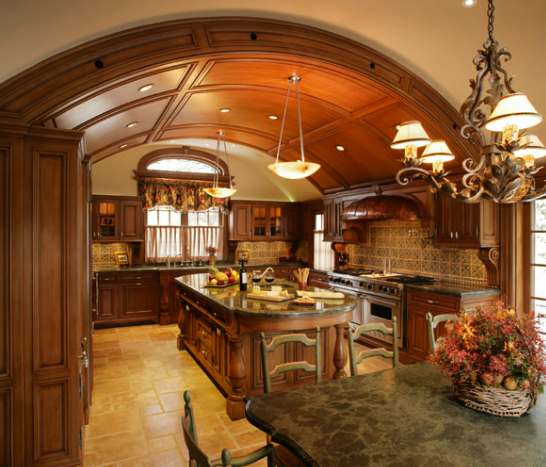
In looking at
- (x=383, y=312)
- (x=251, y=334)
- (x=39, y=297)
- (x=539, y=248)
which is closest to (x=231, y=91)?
(x=251, y=334)

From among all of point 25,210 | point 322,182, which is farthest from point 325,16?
point 322,182

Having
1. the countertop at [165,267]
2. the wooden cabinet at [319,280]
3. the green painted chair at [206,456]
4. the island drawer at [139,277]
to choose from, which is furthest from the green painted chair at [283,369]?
the island drawer at [139,277]

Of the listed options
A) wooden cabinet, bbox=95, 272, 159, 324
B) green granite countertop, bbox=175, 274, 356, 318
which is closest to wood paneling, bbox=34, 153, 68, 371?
green granite countertop, bbox=175, 274, 356, 318

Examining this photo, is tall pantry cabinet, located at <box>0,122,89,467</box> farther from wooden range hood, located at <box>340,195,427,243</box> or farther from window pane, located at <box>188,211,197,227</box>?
window pane, located at <box>188,211,197,227</box>

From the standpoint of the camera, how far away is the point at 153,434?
135 inches

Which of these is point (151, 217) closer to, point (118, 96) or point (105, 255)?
point (105, 255)

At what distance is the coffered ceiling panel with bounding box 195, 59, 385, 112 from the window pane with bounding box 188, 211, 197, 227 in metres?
4.80

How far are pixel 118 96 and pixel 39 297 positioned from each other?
1863mm

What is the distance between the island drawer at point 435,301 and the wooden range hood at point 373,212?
115cm

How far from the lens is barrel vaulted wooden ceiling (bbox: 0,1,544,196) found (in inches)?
113

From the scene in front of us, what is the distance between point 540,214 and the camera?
4645mm

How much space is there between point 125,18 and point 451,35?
272 centimetres

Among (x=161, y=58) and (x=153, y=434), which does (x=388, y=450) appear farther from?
(x=161, y=58)

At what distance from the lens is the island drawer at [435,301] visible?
4770 millimetres
